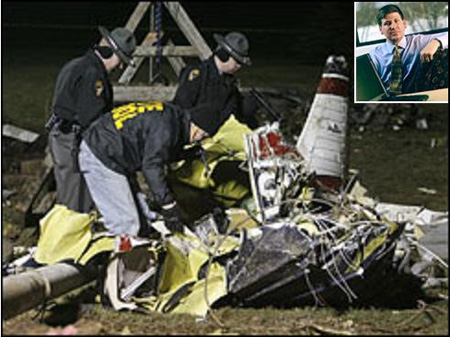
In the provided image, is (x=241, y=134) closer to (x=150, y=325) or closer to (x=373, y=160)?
(x=150, y=325)

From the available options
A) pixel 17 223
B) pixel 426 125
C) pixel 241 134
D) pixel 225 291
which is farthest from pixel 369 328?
pixel 426 125

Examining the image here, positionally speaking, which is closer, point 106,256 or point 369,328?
point 369,328

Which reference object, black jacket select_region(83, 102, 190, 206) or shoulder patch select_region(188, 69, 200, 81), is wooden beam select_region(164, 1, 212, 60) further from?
black jacket select_region(83, 102, 190, 206)

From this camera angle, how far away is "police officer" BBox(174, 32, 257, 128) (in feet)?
20.5

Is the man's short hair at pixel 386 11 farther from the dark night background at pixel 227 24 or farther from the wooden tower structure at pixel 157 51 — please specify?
the dark night background at pixel 227 24

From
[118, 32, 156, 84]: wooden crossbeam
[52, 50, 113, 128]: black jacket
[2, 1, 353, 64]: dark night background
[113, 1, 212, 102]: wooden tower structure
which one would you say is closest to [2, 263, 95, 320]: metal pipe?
[52, 50, 113, 128]: black jacket

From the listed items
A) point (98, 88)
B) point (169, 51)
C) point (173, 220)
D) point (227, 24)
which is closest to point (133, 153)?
point (173, 220)

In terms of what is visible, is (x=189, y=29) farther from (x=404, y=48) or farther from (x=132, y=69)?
(x=404, y=48)

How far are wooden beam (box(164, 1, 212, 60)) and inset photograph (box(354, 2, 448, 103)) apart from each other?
690 centimetres

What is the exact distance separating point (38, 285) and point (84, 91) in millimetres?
1614

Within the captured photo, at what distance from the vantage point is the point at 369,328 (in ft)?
16.2

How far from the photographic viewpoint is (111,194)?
5465mm

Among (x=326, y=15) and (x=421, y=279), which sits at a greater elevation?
(x=326, y=15)

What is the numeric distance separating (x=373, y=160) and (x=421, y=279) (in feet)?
15.7
